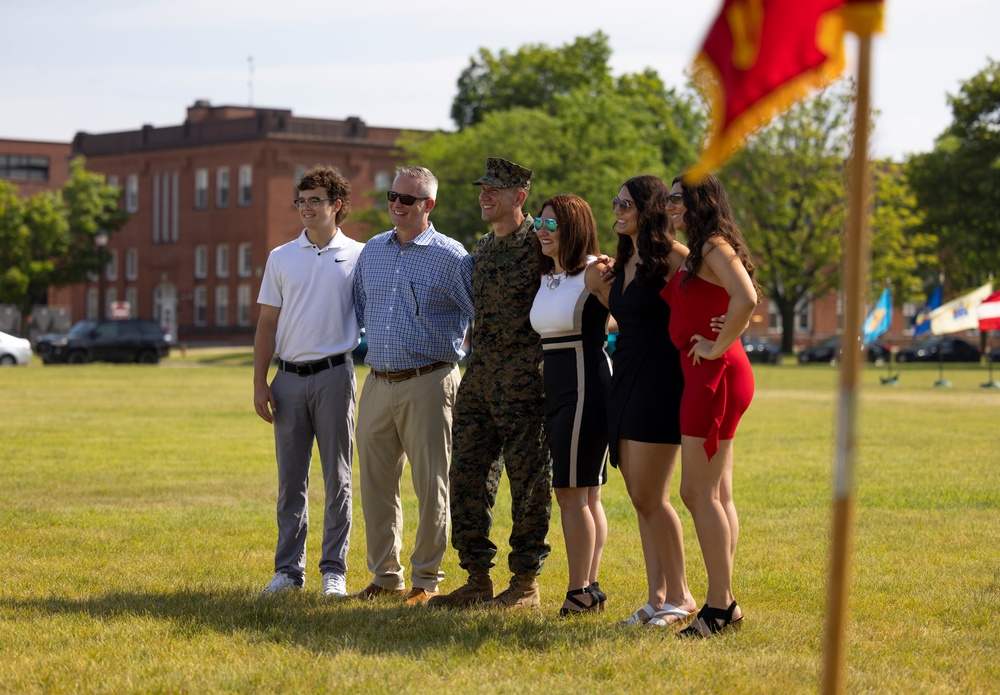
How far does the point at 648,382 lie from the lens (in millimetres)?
6605

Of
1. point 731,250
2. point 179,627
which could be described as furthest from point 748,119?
point 179,627

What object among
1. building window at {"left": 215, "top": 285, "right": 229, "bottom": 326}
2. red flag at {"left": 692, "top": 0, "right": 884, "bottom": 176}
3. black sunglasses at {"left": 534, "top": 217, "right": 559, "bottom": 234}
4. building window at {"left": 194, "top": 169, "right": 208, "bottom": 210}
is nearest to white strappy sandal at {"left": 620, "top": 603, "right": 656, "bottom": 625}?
black sunglasses at {"left": 534, "top": 217, "right": 559, "bottom": 234}

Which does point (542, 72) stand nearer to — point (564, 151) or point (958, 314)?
point (564, 151)

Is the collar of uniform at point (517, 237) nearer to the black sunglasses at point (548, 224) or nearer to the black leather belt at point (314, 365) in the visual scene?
the black sunglasses at point (548, 224)

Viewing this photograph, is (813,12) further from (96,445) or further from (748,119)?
(96,445)

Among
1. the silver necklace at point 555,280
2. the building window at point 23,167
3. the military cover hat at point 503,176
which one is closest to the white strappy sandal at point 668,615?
the silver necklace at point 555,280

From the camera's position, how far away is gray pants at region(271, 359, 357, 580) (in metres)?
7.82

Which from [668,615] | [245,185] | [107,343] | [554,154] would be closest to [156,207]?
[245,185]

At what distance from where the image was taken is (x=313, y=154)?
80375mm

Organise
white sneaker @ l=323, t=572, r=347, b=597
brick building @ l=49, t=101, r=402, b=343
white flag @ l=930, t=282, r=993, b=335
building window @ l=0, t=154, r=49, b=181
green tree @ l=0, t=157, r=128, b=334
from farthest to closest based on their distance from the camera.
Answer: building window @ l=0, t=154, r=49, b=181 < brick building @ l=49, t=101, r=402, b=343 < green tree @ l=0, t=157, r=128, b=334 < white flag @ l=930, t=282, r=993, b=335 < white sneaker @ l=323, t=572, r=347, b=597

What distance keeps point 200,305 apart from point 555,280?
257 feet

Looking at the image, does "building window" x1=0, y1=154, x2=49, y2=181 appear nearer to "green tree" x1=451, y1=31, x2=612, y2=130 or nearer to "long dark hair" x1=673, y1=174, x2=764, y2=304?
"green tree" x1=451, y1=31, x2=612, y2=130

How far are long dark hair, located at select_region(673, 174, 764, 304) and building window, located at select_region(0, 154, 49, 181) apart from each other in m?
97.9

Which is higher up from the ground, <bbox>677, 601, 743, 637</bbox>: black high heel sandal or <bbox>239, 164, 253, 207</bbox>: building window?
<bbox>239, 164, 253, 207</bbox>: building window
